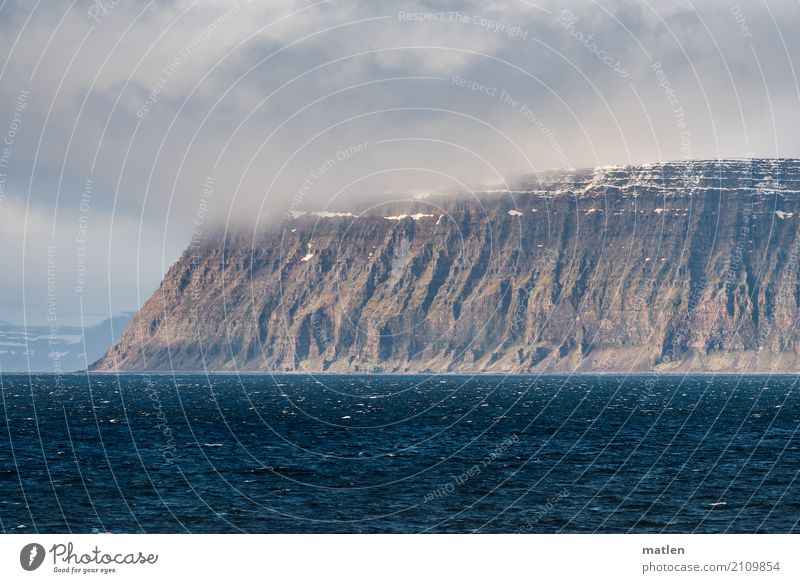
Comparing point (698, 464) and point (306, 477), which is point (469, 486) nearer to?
point (306, 477)

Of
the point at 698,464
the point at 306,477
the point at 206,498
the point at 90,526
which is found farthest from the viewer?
the point at 698,464

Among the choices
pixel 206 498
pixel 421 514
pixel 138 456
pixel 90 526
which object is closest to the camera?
pixel 90 526

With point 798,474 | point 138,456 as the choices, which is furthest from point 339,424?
point 798,474

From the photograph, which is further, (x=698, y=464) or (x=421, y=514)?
(x=698, y=464)

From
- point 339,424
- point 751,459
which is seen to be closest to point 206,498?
point 751,459

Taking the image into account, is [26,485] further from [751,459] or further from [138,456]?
[751,459]

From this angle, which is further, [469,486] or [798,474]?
[798,474]

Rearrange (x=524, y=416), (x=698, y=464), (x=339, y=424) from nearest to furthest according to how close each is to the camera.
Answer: (x=698, y=464) → (x=339, y=424) → (x=524, y=416)

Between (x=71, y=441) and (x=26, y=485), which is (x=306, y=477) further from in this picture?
(x=71, y=441)

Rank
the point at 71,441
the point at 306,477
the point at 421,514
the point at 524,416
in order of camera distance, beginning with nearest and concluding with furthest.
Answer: the point at 421,514 → the point at 306,477 → the point at 71,441 → the point at 524,416
